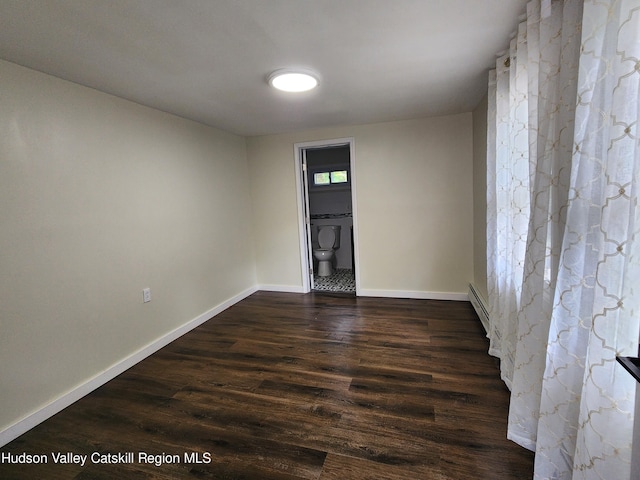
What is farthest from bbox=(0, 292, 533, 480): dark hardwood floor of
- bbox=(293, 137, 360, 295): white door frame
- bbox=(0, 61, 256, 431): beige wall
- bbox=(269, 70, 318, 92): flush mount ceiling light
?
bbox=(269, 70, 318, 92): flush mount ceiling light

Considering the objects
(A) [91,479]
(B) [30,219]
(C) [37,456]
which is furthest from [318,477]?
(B) [30,219]

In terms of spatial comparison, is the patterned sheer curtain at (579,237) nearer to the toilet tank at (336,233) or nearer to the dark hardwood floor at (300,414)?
the dark hardwood floor at (300,414)

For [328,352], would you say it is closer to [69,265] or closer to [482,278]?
[482,278]

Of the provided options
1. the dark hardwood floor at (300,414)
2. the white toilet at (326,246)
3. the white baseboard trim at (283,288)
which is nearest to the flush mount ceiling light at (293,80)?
the dark hardwood floor at (300,414)

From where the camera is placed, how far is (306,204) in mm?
Answer: 4059

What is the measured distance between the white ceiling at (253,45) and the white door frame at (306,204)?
1.13 meters

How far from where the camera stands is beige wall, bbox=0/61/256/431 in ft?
5.65

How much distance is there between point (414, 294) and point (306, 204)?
184cm

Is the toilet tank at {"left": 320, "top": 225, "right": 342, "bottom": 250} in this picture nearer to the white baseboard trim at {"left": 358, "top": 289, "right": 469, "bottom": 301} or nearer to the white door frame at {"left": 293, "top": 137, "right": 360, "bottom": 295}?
the white door frame at {"left": 293, "top": 137, "right": 360, "bottom": 295}

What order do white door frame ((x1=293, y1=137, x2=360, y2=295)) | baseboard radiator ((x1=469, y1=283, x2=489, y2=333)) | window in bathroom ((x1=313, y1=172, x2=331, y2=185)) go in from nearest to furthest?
1. baseboard radiator ((x1=469, y1=283, x2=489, y2=333))
2. white door frame ((x1=293, y1=137, x2=360, y2=295))
3. window in bathroom ((x1=313, y1=172, x2=331, y2=185))

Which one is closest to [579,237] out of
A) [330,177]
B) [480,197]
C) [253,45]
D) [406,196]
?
[253,45]

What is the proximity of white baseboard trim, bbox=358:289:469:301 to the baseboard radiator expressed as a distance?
0.19m

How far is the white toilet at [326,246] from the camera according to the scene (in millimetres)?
4883

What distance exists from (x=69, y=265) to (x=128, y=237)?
0.48 metres
